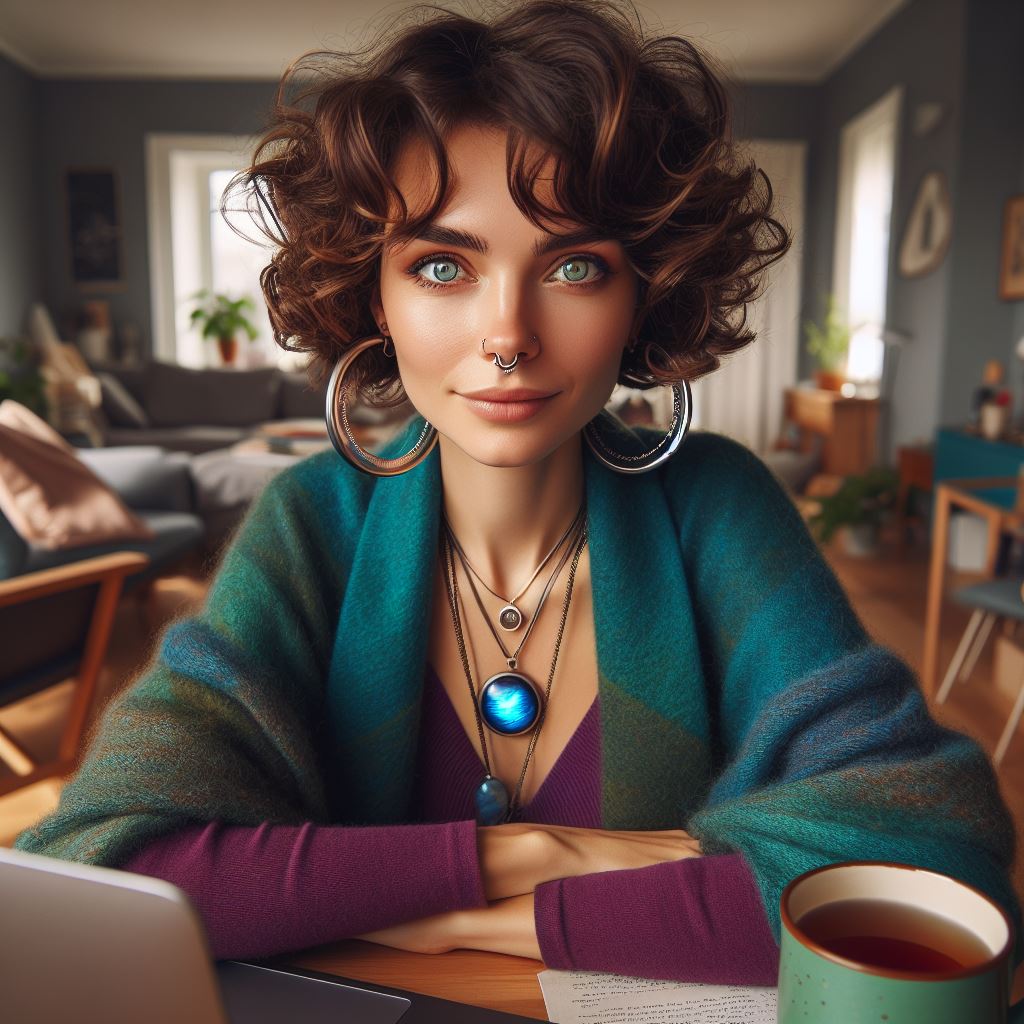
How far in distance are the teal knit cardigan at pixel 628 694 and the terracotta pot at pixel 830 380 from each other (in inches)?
254

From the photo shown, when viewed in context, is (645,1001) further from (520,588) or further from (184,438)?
(184,438)

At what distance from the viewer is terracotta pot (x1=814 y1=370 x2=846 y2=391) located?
7152 millimetres

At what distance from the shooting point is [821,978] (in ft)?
1.32

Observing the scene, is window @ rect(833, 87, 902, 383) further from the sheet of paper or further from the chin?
the sheet of paper

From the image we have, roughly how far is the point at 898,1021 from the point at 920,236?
240 inches

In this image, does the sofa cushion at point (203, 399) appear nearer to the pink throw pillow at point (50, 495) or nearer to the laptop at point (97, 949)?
the pink throw pillow at point (50, 495)

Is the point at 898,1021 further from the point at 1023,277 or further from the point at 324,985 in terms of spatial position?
the point at 1023,277

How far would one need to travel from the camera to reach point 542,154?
82 cm

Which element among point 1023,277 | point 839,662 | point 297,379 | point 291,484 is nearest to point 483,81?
point 291,484

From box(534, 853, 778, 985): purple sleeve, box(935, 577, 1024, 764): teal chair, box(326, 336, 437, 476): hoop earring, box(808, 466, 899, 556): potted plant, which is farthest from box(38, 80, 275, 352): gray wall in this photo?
box(534, 853, 778, 985): purple sleeve

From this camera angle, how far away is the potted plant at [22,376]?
613cm

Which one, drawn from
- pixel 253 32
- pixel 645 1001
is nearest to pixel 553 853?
pixel 645 1001

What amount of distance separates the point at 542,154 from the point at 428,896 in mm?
589

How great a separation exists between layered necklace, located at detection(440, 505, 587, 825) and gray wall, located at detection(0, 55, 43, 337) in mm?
7390
